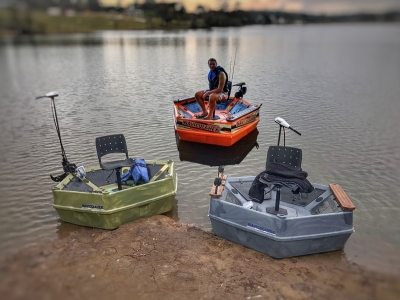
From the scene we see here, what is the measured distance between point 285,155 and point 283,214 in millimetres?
1379

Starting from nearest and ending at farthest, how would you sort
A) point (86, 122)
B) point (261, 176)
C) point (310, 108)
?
point (261, 176) < point (86, 122) < point (310, 108)

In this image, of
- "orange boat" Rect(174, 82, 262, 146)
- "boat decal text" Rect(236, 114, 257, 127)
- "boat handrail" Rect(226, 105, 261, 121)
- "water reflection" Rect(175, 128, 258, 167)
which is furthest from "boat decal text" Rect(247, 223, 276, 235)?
"boat decal text" Rect(236, 114, 257, 127)

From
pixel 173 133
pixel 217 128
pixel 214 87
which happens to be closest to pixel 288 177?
pixel 217 128

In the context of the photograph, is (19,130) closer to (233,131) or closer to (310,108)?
A: (233,131)

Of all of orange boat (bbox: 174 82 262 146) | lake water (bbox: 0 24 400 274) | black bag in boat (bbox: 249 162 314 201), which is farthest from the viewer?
orange boat (bbox: 174 82 262 146)

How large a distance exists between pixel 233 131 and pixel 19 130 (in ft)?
28.7

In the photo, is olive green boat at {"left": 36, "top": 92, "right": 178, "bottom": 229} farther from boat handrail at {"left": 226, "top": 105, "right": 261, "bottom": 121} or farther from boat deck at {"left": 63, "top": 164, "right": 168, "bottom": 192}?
boat handrail at {"left": 226, "top": 105, "right": 261, "bottom": 121}

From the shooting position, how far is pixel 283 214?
6.59m

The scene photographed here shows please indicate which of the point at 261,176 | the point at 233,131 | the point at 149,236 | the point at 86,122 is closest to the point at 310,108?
the point at 233,131

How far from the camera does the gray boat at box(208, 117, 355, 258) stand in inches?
236

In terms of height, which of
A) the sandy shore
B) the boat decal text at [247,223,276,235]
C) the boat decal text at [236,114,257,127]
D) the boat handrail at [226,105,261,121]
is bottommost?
the sandy shore

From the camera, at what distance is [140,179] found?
7801 mm

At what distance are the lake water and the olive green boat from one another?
56 cm

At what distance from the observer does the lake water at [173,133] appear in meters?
7.78
